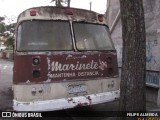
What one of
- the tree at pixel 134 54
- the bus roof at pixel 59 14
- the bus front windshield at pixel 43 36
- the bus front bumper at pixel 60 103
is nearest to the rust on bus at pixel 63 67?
the bus front windshield at pixel 43 36

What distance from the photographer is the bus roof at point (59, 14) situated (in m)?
6.76

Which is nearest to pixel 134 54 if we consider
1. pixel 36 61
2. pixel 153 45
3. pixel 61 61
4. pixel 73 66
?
pixel 73 66

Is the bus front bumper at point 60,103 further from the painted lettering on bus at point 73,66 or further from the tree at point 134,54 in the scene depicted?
the tree at point 134,54

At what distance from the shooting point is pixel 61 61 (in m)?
6.62

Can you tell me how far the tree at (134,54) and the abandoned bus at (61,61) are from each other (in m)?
1.29

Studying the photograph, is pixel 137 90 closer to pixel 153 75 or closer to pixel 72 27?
pixel 72 27

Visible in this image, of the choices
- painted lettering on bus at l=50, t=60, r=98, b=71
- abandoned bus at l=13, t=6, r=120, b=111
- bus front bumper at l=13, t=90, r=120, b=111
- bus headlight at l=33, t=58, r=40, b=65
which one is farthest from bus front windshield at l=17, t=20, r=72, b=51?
bus front bumper at l=13, t=90, r=120, b=111

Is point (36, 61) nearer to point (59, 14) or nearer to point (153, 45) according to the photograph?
point (59, 14)

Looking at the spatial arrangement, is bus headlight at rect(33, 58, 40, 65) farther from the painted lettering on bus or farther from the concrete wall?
the concrete wall

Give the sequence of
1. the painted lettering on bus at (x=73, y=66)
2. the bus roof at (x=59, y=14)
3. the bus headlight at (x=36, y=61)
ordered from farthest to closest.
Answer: the bus roof at (x=59, y=14) → the painted lettering on bus at (x=73, y=66) → the bus headlight at (x=36, y=61)

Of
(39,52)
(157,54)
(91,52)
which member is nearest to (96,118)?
(91,52)

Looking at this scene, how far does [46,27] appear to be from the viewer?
22.5ft

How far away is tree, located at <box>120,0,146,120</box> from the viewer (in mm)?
5629

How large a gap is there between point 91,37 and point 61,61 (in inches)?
44.7
